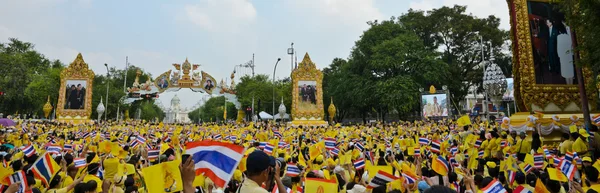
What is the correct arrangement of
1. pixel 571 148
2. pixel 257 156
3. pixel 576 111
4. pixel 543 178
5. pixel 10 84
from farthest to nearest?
pixel 10 84 → pixel 576 111 → pixel 571 148 → pixel 543 178 → pixel 257 156

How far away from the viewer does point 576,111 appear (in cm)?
1355

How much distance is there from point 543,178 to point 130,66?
252 feet

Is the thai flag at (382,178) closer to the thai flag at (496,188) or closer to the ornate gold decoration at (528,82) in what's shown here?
the thai flag at (496,188)

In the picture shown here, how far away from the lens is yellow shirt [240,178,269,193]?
2997 mm

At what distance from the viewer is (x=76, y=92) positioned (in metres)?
32.3

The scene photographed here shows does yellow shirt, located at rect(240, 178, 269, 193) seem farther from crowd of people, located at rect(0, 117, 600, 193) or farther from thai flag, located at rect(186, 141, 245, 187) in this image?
thai flag, located at rect(186, 141, 245, 187)

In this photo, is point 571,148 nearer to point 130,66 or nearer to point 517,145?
point 517,145

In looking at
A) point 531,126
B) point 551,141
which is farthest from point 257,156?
point 551,141

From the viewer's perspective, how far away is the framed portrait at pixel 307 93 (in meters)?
31.1

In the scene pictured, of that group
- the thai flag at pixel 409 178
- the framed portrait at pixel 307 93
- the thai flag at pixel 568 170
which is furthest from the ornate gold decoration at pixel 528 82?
the framed portrait at pixel 307 93

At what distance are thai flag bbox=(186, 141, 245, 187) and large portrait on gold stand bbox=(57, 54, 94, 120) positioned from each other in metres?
32.9

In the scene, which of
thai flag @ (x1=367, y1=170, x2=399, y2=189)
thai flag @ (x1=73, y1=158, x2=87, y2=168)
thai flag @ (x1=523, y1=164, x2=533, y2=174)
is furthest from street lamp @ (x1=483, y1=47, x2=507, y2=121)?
thai flag @ (x1=73, y1=158, x2=87, y2=168)

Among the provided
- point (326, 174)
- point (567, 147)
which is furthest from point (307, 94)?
point (326, 174)

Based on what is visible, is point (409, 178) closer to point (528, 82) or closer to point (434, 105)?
point (528, 82)
